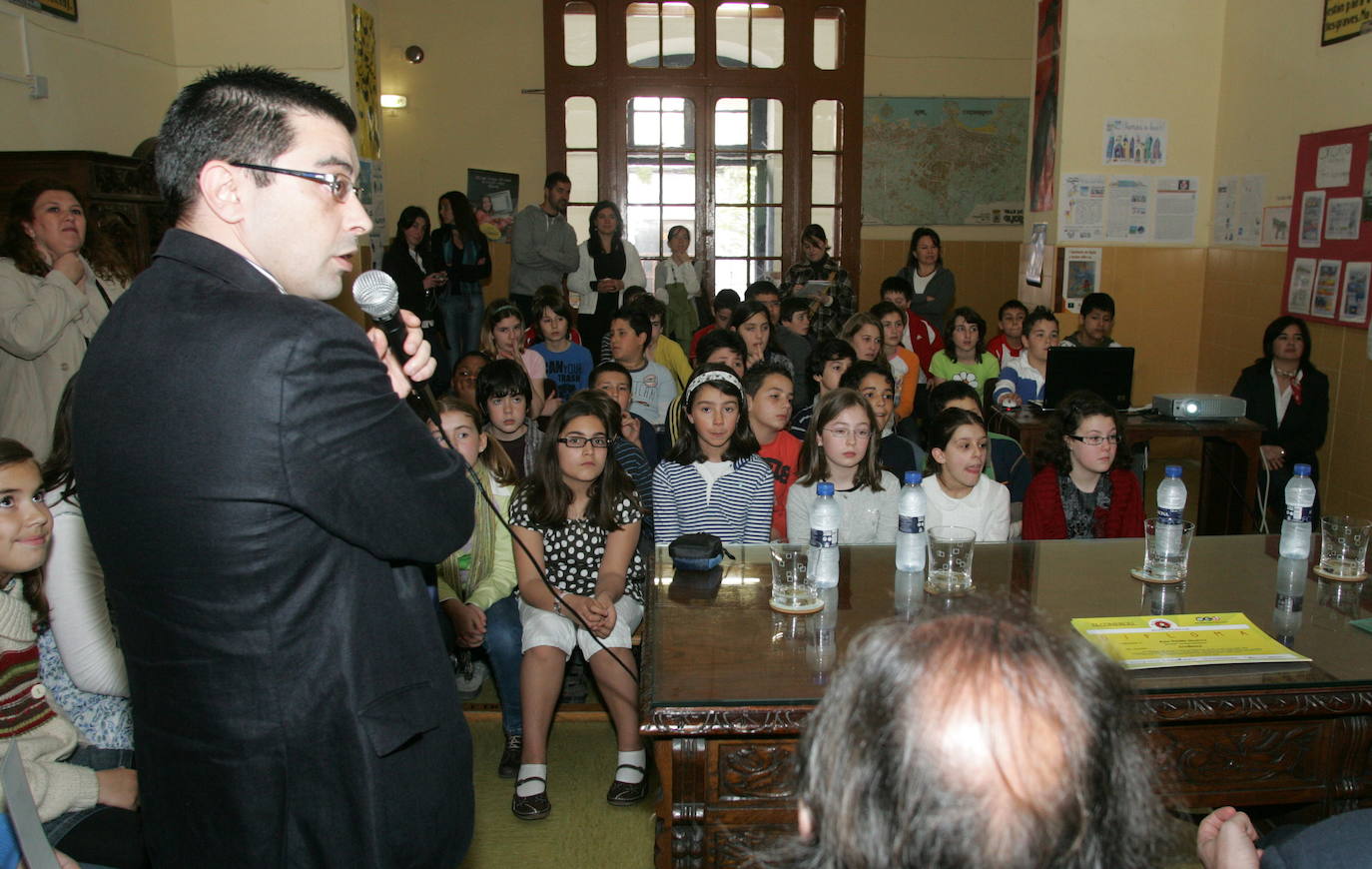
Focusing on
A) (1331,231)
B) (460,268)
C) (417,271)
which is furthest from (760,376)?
(460,268)

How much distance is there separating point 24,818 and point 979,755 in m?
1.04

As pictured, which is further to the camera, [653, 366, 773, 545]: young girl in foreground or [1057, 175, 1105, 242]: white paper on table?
[1057, 175, 1105, 242]: white paper on table

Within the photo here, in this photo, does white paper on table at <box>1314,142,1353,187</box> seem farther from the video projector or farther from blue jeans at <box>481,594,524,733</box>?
blue jeans at <box>481,594,524,733</box>

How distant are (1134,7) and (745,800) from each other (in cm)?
518

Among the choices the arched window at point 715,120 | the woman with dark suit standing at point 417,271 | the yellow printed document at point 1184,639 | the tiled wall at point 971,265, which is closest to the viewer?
the yellow printed document at point 1184,639

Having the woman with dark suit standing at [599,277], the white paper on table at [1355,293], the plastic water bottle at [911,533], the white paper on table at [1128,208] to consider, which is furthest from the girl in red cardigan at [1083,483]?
the woman with dark suit standing at [599,277]

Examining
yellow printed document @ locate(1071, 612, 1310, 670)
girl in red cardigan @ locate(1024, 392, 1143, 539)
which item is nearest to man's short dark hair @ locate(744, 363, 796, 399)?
girl in red cardigan @ locate(1024, 392, 1143, 539)

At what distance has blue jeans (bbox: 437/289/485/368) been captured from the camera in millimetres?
6852

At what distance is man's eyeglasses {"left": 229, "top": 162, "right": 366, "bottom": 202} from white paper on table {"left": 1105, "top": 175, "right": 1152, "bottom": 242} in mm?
5265

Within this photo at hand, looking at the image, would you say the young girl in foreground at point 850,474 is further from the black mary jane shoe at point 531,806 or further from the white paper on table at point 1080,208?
the white paper on table at point 1080,208

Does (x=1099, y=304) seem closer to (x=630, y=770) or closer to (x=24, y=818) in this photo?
(x=630, y=770)

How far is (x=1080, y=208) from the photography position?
5594 millimetres

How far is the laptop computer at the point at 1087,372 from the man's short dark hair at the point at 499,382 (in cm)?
214

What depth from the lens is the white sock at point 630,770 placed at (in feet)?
8.51
